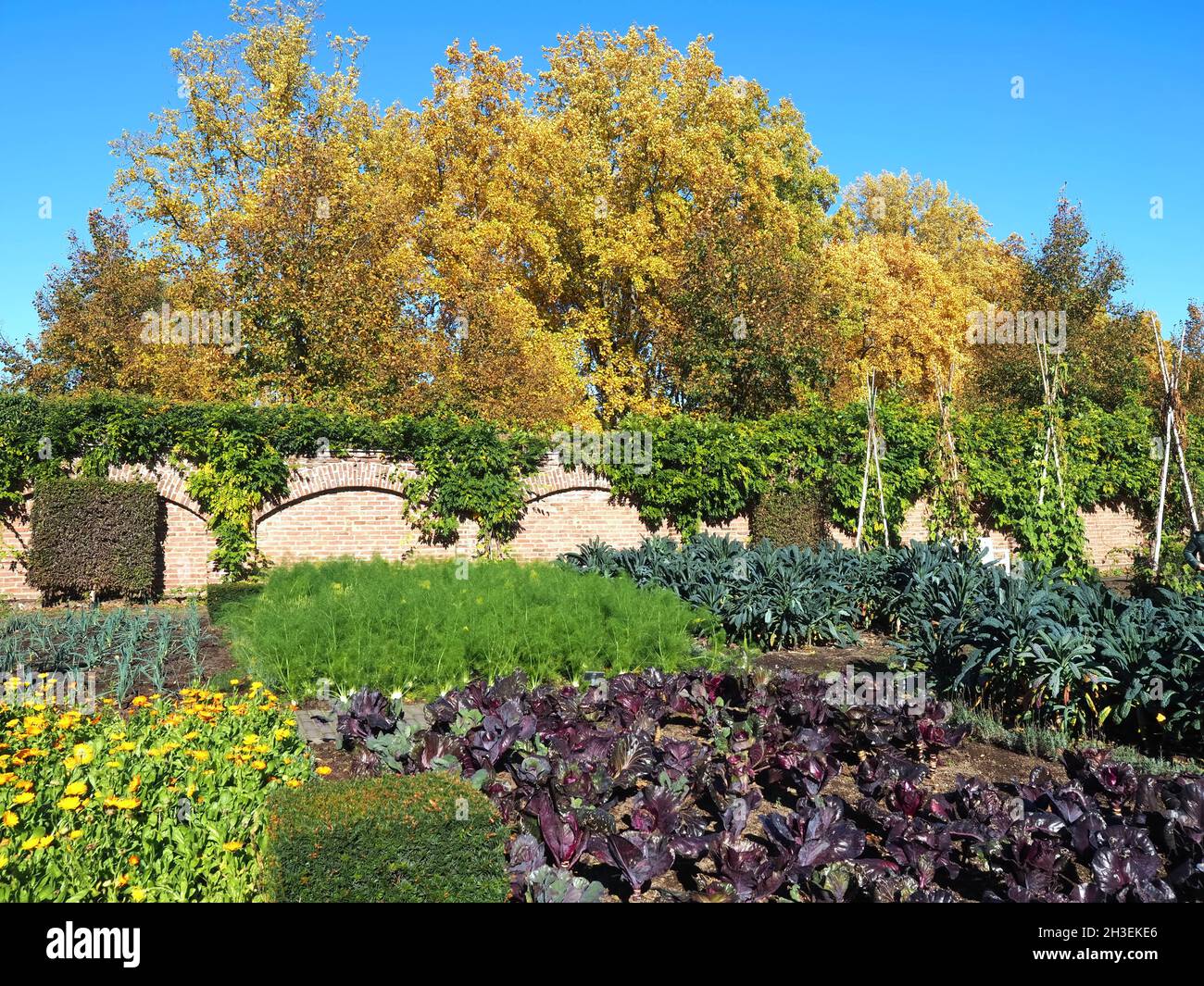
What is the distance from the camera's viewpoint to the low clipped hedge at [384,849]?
125 inches

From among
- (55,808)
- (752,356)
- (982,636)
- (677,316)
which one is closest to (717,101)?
(677,316)

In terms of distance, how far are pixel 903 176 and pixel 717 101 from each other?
1696 cm

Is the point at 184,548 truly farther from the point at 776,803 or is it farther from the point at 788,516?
the point at 776,803

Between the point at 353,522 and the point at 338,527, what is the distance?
225 millimetres

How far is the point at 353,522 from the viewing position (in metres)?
13.7

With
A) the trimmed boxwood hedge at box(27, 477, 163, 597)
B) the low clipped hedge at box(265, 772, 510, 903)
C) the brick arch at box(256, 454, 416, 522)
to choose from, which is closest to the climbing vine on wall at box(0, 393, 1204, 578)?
the brick arch at box(256, 454, 416, 522)

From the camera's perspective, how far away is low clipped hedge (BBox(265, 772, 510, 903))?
318 cm

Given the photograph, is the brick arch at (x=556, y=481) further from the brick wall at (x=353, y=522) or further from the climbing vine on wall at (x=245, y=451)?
the climbing vine on wall at (x=245, y=451)

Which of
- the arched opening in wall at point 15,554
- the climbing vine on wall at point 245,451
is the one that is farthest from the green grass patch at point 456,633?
the arched opening in wall at point 15,554

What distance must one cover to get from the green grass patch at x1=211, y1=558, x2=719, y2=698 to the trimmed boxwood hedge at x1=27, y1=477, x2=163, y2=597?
4.54m

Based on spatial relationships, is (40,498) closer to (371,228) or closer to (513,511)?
(513,511)

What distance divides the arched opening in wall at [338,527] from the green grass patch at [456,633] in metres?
4.87

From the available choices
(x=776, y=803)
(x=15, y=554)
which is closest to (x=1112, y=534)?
(x=776, y=803)

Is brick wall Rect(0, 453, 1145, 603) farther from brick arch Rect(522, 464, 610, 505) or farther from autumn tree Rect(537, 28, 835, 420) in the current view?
autumn tree Rect(537, 28, 835, 420)
